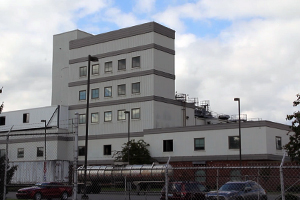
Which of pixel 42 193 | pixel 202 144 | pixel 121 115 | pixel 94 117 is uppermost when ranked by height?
pixel 121 115

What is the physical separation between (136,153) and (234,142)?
501 inches

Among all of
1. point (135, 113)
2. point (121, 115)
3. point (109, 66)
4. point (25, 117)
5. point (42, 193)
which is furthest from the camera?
point (25, 117)

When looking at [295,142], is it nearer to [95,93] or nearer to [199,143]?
[199,143]

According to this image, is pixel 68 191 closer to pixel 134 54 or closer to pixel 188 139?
pixel 188 139

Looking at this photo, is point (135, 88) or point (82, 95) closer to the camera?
point (135, 88)

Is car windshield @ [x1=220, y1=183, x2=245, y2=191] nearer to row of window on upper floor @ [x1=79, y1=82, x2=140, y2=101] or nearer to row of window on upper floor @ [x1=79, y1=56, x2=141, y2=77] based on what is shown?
row of window on upper floor @ [x1=79, y1=82, x2=140, y2=101]

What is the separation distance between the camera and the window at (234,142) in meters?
53.6

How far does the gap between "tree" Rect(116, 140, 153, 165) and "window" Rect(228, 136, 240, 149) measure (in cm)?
1133

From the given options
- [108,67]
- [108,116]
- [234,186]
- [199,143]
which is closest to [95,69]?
[108,67]

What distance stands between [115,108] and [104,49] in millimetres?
9347

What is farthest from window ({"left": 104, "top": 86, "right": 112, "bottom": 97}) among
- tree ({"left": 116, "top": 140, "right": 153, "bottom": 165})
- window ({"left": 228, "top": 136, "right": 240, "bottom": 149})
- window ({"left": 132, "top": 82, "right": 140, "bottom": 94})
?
window ({"left": 228, "top": 136, "right": 240, "bottom": 149})

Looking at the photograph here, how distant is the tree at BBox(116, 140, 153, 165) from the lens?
58.1 meters

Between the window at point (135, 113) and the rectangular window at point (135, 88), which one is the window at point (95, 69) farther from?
the window at point (135, 113)

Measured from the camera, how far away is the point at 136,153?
190 ft
